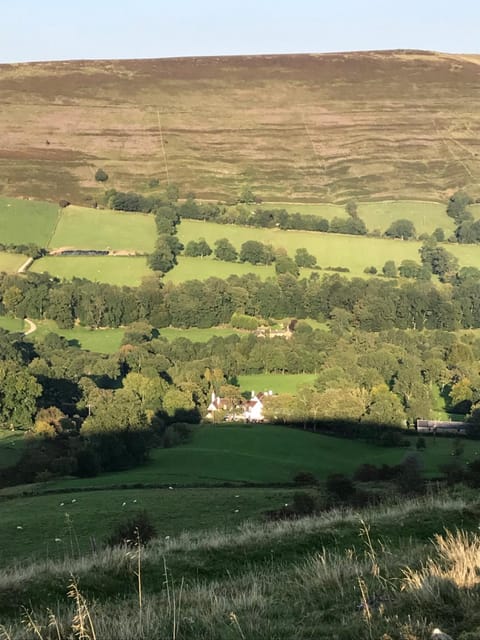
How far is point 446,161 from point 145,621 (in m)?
112

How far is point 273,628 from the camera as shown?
17.8 feet

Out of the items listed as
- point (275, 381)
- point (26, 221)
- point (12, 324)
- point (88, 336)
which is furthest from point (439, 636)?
point (26, 221)

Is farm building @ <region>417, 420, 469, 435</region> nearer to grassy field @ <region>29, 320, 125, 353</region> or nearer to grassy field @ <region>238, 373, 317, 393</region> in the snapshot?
grassy field @ <region>238, 373, 317, 393</region>

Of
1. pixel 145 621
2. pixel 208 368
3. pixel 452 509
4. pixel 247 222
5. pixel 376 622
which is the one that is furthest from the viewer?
pixel 247 222

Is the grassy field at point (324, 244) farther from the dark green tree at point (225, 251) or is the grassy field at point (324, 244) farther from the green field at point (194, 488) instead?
the green field at point (194, 488)

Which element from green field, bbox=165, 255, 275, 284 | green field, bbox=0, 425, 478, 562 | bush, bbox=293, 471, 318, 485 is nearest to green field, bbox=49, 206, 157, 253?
green field, bbox=165, 255, 275, 284

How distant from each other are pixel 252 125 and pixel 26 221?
4447cm

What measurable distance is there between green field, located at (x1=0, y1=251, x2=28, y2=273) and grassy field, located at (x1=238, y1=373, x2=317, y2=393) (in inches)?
1166

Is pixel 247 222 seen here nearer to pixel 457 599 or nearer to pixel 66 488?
pixel 66 488

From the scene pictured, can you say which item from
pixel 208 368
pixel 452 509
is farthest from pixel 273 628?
pixel 208 368

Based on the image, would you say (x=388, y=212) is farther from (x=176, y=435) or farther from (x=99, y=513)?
(x=99, y=513)

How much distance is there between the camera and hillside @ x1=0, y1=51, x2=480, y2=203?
10644 centimetres

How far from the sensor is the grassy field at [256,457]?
3284 cm

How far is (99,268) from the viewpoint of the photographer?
3155 inches
